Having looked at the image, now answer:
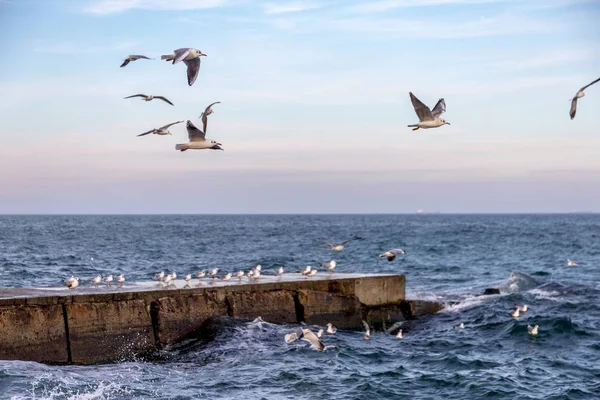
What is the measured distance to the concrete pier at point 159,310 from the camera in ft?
42.3

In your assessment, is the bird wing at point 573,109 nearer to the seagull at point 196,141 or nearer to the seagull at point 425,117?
the seagull at point 425,117

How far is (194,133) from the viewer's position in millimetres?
10875

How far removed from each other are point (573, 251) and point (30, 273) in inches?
1208

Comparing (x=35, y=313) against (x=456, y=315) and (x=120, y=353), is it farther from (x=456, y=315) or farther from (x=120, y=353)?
(x=456, y=315)

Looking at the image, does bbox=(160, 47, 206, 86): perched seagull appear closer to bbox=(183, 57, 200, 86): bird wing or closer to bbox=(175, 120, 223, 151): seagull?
bbox=(183, 57, 200, 86): bird wing

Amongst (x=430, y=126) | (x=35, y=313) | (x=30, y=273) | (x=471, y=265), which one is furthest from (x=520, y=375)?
(x=471, y=265)

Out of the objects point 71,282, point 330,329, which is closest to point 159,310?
point 71,282

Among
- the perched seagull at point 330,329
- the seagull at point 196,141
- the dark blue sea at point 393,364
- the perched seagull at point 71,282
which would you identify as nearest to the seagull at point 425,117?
the seagull at point 196,141

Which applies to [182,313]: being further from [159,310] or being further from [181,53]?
[181,53]

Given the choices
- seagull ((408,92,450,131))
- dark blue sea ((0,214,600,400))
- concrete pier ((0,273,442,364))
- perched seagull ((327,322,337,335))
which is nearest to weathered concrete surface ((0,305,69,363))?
concrete pier ((0,273,442,364))

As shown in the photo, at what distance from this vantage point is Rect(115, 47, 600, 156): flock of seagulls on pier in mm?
10492

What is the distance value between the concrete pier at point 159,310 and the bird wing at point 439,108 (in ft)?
15.8

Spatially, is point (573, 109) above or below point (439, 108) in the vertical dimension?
below

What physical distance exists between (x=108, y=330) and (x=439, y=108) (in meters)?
6.17
